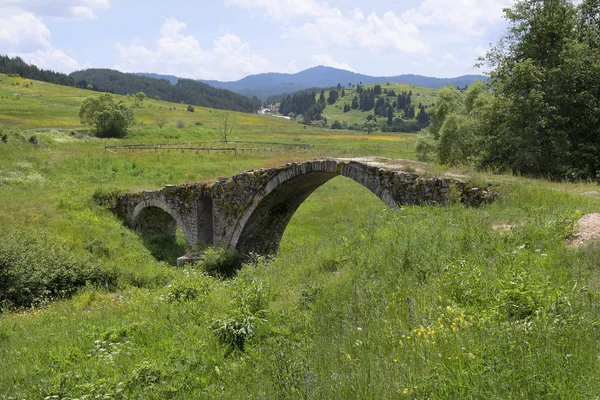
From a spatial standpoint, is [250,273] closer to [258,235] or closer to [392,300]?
[392,300]

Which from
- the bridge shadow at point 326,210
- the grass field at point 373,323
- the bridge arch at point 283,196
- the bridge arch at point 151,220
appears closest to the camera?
the grass field at point 373,323

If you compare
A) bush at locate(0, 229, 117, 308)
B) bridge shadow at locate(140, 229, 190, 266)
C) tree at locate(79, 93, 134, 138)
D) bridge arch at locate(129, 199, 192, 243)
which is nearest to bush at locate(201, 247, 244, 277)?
bridge shadow at locate(140, 229, 190, 266)

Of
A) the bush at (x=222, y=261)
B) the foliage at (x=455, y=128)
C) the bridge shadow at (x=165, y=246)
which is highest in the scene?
the foliage at (x=455, y=128)

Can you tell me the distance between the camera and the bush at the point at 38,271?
50.3 feet

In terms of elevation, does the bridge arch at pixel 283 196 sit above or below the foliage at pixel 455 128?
below

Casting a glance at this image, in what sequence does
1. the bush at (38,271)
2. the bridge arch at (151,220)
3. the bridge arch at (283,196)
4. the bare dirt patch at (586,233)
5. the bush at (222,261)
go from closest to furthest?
the bare dirt patch at (586,233)
the bridge arch at (283,196)
the bush at (38,271)
the bush at (222,261)
the bridge arch at (151,220)

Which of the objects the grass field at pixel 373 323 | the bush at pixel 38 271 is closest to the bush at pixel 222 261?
the bush at pixel 38 271

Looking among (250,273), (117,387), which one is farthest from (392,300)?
(250,273)

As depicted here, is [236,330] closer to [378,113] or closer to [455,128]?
[455,128]

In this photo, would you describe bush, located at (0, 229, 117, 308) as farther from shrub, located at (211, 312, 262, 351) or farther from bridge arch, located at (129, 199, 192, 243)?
shrub, located at (211, 312, 262, 351)

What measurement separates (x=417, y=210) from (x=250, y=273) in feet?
14.4

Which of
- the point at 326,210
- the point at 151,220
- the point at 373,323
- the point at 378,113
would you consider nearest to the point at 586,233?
the point at 373,323

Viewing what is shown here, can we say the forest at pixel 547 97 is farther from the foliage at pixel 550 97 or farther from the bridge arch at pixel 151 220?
the bridge arch at pixel 151 220

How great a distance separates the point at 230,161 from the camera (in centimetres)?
4009
